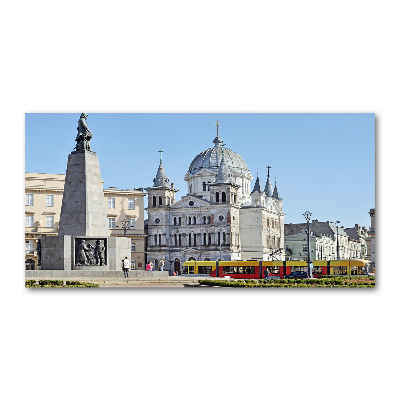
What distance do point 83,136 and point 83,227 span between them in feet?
8.72

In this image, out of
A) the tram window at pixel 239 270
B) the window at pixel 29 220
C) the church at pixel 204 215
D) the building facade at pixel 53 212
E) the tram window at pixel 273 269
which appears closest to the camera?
the building facade at pixel 53 212

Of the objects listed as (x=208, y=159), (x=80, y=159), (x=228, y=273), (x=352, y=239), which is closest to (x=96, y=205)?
(x=80, y=159)

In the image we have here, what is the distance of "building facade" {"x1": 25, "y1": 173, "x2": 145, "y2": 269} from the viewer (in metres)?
20.2

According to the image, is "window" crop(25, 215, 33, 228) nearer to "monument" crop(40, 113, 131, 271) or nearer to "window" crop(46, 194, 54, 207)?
"monument" crop(40, 113, 131, 271)

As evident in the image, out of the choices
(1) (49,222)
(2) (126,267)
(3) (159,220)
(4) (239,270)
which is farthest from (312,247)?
(3) (159,220)

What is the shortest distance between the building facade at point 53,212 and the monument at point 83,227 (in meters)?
0.78

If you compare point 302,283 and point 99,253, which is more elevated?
point 99,253

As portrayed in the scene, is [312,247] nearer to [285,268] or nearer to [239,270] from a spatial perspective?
[239,270]

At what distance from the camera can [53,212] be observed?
26734 mm

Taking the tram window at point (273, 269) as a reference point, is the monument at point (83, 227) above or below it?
above

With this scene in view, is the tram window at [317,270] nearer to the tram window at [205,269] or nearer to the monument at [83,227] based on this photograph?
the monument at [83,227]

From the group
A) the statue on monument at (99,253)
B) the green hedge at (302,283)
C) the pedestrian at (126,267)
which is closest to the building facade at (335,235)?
the green hedge at (302,283)

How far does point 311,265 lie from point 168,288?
7.78m

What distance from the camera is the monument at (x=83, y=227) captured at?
19609 mm
